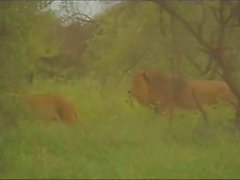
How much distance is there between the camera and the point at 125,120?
37.2 feet

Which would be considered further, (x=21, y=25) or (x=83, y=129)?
(x=83, y=129)

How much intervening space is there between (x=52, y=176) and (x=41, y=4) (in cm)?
335

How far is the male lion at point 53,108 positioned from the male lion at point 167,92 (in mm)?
1651

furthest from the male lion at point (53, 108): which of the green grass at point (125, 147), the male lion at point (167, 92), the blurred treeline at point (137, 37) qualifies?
the male lion at point (167, 92)

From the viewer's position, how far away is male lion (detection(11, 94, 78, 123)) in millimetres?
11062

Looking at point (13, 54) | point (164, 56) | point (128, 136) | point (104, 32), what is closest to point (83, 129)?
point (128, 136)

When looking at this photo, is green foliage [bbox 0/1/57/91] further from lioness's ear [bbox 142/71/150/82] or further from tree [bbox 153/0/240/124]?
lioness's ear [bbox 142/71/150/82]

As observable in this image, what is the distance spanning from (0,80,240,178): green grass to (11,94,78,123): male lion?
25 cm

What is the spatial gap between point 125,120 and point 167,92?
1.71m

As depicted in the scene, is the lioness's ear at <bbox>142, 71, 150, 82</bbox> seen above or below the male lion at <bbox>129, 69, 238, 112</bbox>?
above

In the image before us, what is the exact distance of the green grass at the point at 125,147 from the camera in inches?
297

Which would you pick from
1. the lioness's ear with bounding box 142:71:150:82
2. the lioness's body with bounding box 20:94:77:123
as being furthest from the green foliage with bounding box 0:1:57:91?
the lioness's ear with bounding box 142:71:150:82

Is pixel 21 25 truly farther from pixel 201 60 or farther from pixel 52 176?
pixel 201 60

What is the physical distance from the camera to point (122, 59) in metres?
14.4
